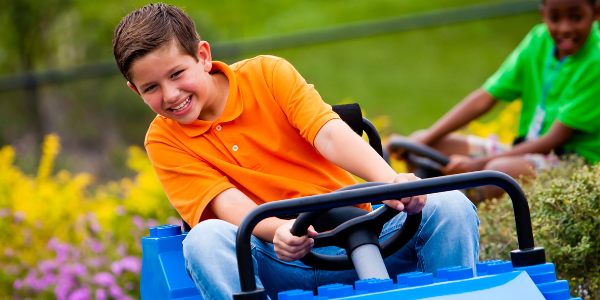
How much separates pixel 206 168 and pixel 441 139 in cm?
225

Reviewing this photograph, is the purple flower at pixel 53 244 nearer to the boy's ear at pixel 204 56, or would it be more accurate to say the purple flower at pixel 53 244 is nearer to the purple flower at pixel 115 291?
the purple flower at pixel 115 291

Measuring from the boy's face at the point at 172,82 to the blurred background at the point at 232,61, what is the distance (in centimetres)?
538

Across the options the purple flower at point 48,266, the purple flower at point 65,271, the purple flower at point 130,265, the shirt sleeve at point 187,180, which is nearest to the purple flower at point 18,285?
the purple flower at point 48,266

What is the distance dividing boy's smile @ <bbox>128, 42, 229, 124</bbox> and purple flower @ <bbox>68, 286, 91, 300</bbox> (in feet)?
6.05

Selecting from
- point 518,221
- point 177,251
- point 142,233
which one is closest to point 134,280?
point 142,233

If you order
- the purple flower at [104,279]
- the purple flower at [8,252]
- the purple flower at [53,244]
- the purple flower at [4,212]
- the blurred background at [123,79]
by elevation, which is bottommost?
the purple flower at [104,279]

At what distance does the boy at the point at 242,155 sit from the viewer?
5.33ft

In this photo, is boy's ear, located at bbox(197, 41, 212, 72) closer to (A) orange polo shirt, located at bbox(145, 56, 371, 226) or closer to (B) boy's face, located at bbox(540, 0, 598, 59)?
(A) orange polo shirt, located at bbox(145, 56, 371, 226)

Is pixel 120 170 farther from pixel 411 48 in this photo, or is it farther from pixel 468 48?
pixel 468 48

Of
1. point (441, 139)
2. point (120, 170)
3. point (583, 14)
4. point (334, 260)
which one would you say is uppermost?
point (120, 170)

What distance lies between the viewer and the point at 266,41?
7684mm

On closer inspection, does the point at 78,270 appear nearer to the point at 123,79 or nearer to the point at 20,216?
the point at 20,216

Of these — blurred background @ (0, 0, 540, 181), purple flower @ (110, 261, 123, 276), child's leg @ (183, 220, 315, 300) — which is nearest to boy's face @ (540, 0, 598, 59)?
child's leg @ (183, 220, 315, 300)

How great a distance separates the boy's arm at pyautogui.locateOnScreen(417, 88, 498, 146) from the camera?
3.79 m
